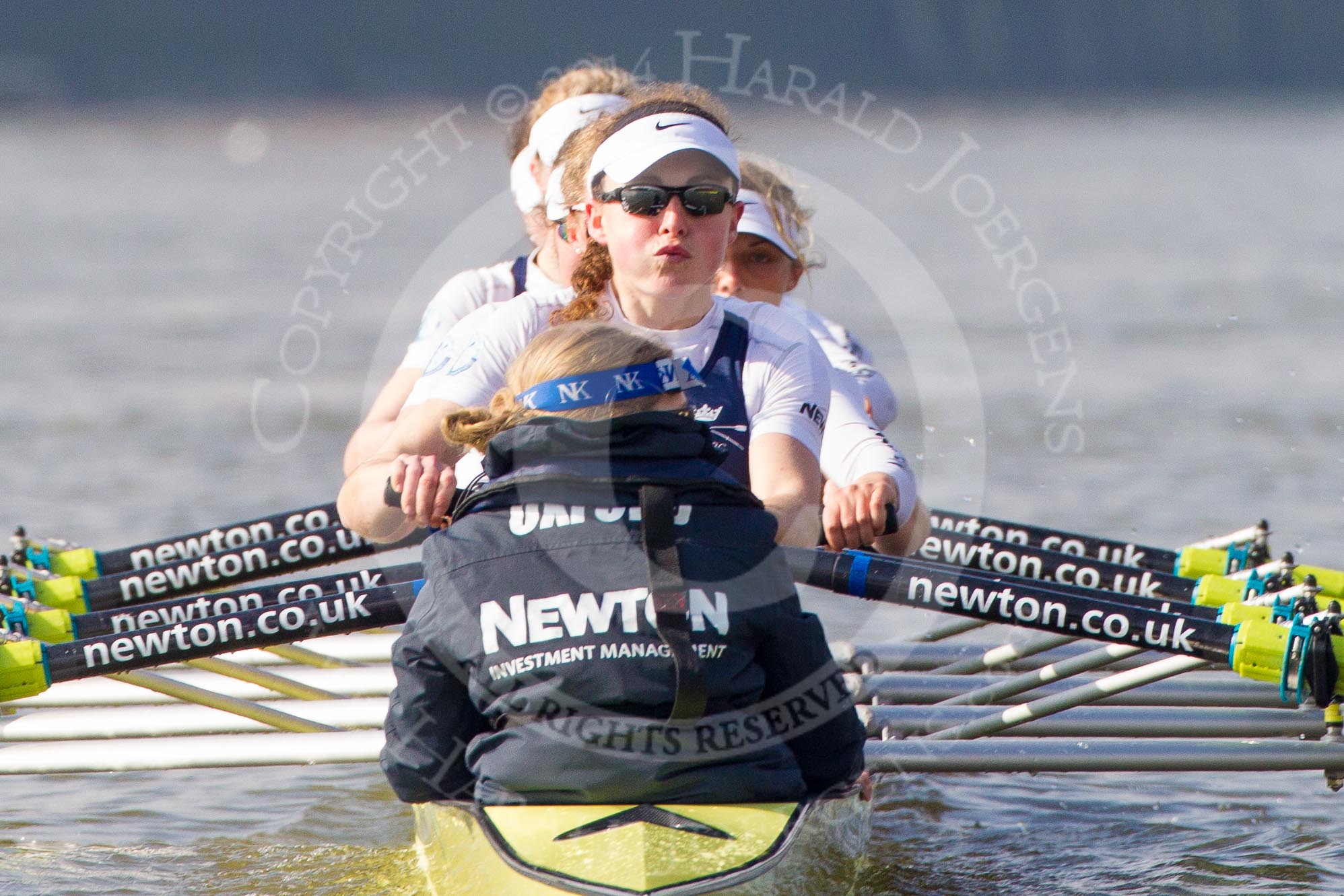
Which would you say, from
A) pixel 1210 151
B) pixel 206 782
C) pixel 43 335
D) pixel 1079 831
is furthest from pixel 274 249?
pixel 1210 151

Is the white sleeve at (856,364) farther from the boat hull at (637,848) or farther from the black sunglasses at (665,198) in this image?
the boat hull at (637,848)

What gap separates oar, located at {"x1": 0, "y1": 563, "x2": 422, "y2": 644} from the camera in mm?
4316

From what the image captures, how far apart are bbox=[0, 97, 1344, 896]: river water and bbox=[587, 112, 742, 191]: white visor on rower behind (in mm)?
1000

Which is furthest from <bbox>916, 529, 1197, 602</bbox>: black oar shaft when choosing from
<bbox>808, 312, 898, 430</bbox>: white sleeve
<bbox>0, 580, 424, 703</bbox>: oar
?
<bbox>0, 580, 424, 703</bbox>: oar

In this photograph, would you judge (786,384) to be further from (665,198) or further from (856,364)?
(856,364)

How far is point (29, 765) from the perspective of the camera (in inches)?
165

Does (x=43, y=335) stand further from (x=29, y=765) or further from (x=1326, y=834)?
(x=1326, y=834)

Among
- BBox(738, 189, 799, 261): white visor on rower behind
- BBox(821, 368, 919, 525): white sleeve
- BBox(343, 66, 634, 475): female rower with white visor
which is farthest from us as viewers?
BBox(738, 189, 799, 261): white visor on rower behind

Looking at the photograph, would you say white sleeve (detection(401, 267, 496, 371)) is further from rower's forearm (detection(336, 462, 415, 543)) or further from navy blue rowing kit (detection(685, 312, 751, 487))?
navy blue rowing kit (detection(685, 312, 751, 487))

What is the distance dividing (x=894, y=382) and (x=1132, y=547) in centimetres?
683

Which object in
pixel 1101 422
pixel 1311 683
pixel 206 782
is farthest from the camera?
pixel 1101 422

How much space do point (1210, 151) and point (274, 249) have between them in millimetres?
19486

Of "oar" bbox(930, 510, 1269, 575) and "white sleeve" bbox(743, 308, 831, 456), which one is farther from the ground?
"white sleeve" bbox(743, 308, 831, 456)

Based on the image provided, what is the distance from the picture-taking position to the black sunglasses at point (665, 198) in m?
3.82
